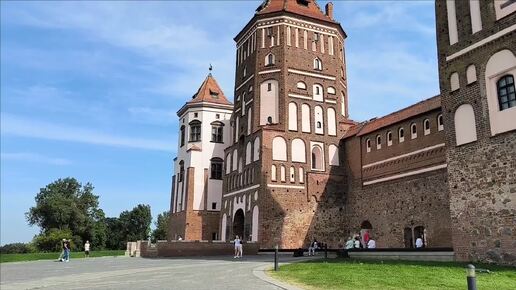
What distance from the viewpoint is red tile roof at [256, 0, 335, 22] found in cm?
4091

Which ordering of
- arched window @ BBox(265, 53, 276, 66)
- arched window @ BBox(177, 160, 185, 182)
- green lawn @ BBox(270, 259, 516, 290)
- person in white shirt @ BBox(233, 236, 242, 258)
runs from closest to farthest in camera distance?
green lawn @ BBox(270, 259, 516, 290) → person in white shirt @ BBox(233, 236, 242, 258) → arched window @ BBox(265, 53, 276, 66) → arched window @ BBox(177, 160, 185, 182)

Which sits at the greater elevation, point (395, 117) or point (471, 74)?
point (395, 117)

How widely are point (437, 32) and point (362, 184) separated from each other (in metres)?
15.9

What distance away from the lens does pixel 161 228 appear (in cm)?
9381

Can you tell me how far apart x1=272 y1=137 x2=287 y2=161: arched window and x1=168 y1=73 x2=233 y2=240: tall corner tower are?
11.6 m

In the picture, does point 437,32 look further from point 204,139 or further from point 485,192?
point 204,139

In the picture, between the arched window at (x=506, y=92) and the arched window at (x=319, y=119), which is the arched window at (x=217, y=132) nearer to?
the arched window at (x=319, y=119)

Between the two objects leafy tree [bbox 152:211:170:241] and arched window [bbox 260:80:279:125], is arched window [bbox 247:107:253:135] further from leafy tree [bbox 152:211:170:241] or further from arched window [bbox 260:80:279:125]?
leafy tree [bbox 152:211:170:241]

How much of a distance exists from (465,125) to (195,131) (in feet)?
106

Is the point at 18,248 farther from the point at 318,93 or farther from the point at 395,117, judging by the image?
the point at 395,117

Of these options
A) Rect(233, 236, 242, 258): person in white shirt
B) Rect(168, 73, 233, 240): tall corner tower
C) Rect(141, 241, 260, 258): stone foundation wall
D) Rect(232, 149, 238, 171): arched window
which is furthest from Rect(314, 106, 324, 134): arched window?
Rect(233, 236, 242, 258): person in white shirt

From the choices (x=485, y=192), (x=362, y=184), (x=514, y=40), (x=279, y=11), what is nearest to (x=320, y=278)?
(x=485, y=192)

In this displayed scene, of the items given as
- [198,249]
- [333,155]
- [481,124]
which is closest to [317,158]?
[333,155]

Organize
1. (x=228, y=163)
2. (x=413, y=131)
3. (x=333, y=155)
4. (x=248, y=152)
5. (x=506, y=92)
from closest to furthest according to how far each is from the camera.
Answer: (x=506, y=92) → (x=413, y=131) → (x=333, y=155) → (x=248, y=152) → (x=228, y=163)
